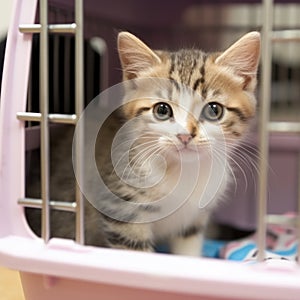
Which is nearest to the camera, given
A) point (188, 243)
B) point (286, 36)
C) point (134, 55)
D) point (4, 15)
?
point (286, 36)

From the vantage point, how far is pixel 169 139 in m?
0.87

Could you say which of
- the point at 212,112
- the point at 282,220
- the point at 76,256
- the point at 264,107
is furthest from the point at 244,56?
the point at 76,256

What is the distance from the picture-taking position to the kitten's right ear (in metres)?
0.87

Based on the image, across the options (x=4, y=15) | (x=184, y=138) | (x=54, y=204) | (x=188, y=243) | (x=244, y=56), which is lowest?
(x=188, y=243)

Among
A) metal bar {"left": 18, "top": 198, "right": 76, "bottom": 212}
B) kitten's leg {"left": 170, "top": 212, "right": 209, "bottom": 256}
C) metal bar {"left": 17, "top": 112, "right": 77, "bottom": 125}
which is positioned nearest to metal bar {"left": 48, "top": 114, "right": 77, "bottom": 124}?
metal bar {"left": 17, "top": 112, "right": 77, "bottom": 125}

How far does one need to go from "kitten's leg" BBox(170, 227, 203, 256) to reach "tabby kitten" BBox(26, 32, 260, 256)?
65mm

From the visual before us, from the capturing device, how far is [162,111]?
0.89 meters

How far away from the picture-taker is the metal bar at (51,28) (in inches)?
30.4

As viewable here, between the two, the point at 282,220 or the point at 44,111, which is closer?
the point at 282,220

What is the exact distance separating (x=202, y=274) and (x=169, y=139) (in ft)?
0.89

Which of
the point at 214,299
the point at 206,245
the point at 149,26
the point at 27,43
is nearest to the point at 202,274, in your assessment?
the point at 214,299

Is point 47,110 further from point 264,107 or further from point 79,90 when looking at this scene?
point 264,107

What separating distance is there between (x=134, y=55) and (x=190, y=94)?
4.9 inches

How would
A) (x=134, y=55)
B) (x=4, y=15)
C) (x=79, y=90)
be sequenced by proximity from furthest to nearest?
1. (x=4, y=15)
2. (x=134, y=55)
3. (x=79, y=90)
